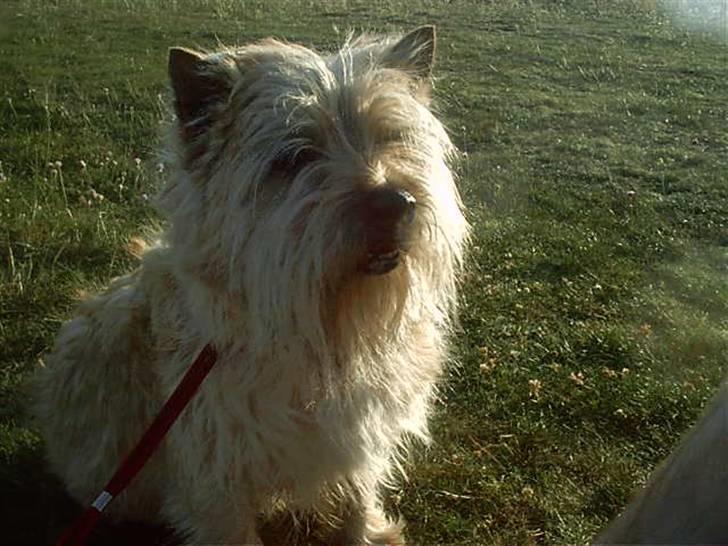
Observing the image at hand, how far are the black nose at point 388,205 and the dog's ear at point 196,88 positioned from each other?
2.65 feet

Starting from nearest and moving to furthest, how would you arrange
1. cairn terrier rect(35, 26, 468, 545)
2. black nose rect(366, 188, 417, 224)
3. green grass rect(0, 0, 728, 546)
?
black nose rect(366, 188, 417, 224) → cairn terrier rect(35, 26, 468, 545) → green grass rect(0, 0, 728, 546)

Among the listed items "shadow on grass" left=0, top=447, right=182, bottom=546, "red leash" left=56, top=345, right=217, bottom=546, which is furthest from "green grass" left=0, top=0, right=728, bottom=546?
"red leash" left=56, top=345, right=217, bottom=546

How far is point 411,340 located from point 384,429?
365 millimetres

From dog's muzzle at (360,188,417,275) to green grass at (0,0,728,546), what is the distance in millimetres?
1671

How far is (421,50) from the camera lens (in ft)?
12.4

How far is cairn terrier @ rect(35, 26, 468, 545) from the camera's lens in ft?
10.3

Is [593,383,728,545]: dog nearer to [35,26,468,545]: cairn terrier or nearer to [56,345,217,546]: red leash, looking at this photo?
[35,26,468,545]: cairn terrier

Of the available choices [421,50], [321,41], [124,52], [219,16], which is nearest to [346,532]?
[421,50]

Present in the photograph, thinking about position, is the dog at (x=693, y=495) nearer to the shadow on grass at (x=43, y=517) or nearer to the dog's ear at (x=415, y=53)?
the dog's ear at (x=415, y=53)

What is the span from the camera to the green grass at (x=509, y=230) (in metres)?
→ 4.50

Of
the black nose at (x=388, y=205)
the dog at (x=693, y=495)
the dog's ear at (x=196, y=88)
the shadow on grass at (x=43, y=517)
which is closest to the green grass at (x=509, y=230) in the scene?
the shadow on grass at (x=43, y=517)

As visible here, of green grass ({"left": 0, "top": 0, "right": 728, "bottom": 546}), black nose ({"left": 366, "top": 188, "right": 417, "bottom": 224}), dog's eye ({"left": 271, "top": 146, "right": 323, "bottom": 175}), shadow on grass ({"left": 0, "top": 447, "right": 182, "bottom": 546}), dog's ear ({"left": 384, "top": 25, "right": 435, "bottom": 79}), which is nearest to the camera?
black nose ({"left": 366, "top": 188, "right": 417, "bottom": 224})

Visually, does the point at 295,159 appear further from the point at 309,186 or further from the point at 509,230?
the point at 509,230

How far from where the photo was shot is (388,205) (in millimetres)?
2973
